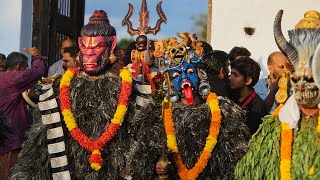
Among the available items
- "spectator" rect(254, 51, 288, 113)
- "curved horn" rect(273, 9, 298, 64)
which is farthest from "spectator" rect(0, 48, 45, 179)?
"curved horn" rect(273, 9, 298, 64)

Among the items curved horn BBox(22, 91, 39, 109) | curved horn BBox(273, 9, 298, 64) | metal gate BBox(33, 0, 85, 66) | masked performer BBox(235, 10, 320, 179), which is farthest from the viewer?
metal gate BBox(33, 0, 85, 66)

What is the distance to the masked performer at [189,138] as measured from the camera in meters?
6.62

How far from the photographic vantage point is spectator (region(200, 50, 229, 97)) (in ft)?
25.2

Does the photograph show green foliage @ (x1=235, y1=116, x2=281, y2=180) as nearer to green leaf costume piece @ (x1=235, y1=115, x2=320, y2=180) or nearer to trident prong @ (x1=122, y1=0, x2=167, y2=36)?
green leaf costume piece @ (x1=235, y1=115, x2=320, y2=180)

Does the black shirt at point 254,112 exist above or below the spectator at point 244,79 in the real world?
below

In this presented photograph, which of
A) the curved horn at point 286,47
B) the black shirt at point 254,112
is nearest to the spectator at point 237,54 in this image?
the black shirt at point 254,112

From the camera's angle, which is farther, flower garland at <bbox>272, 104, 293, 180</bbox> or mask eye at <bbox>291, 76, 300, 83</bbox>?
flower garland at <bbox>272, 104, 293, 180</bbox>

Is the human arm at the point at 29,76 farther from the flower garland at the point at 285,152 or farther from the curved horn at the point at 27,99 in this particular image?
the flower garland at the point at 285,152

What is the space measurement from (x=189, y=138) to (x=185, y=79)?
534mm

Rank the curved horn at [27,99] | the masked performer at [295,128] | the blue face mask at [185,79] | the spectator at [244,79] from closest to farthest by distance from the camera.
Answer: the masked performer at [295,128] → the blue face mask at [185,79] → the spectator at [244,79] → the curved horn at [27,99]

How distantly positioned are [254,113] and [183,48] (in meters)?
1.15

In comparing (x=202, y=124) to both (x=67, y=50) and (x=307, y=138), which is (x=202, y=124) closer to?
(x=307, y=138)

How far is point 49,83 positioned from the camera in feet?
26.0

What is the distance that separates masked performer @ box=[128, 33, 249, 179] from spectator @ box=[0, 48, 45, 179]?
2478mm
